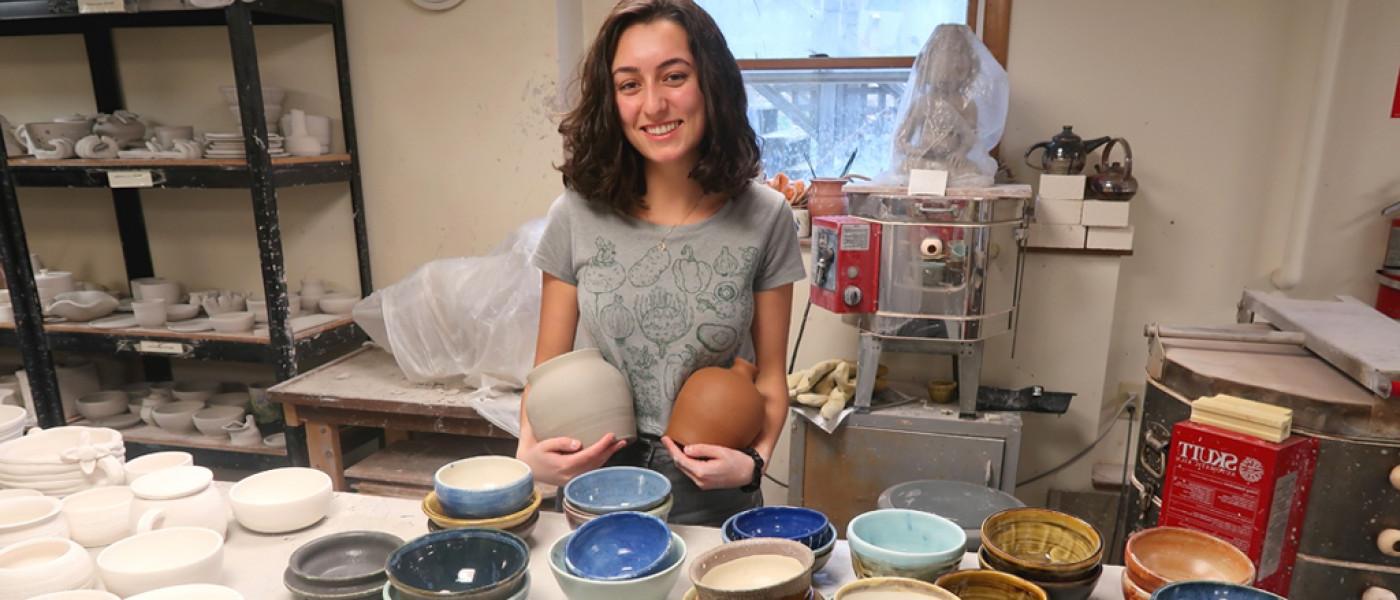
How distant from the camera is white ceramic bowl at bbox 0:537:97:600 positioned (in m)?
0.89

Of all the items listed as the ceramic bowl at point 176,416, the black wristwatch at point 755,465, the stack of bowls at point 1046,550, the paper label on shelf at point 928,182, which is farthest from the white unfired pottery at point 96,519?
the ceramic bowl at point 176,416

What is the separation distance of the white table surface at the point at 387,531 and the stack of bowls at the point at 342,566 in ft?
0.13

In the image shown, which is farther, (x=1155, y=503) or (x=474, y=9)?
(x=474, y=9)

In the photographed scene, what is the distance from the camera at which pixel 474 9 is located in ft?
8.68

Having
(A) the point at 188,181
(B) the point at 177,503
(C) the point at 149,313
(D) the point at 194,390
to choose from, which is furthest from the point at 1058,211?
(D) the point at 194,390

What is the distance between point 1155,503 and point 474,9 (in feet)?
8.13

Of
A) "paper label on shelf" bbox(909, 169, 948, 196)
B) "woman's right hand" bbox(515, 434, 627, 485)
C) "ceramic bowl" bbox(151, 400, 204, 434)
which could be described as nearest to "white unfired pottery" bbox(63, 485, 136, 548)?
"woman's right hand" bbox(515, 434, 627, 485)

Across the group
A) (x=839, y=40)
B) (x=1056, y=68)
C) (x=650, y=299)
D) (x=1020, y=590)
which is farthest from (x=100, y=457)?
(x=1056, y=68)

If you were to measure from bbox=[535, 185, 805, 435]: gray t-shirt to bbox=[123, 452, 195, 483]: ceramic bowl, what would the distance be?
0.66 m

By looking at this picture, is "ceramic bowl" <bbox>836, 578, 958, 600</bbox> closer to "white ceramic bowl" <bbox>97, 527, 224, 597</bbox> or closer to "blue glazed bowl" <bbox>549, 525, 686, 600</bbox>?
"blue glazed bowl" <bbox>549, 525, 686, 600</bbox>

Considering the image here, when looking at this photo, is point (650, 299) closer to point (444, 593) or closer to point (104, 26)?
point (444, 593)

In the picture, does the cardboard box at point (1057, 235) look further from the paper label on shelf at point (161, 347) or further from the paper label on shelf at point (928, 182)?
the paper label on shelf at point (161, 347)

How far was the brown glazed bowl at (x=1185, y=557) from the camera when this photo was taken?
886 millimetres

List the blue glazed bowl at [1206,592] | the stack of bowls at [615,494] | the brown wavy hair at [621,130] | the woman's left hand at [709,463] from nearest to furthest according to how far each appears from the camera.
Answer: the blue glazed bowl at [1206,592] → the stack of bowls at [615,494] → the woman's left hand at [709,463] → the brown wavy hair at [621,130]
